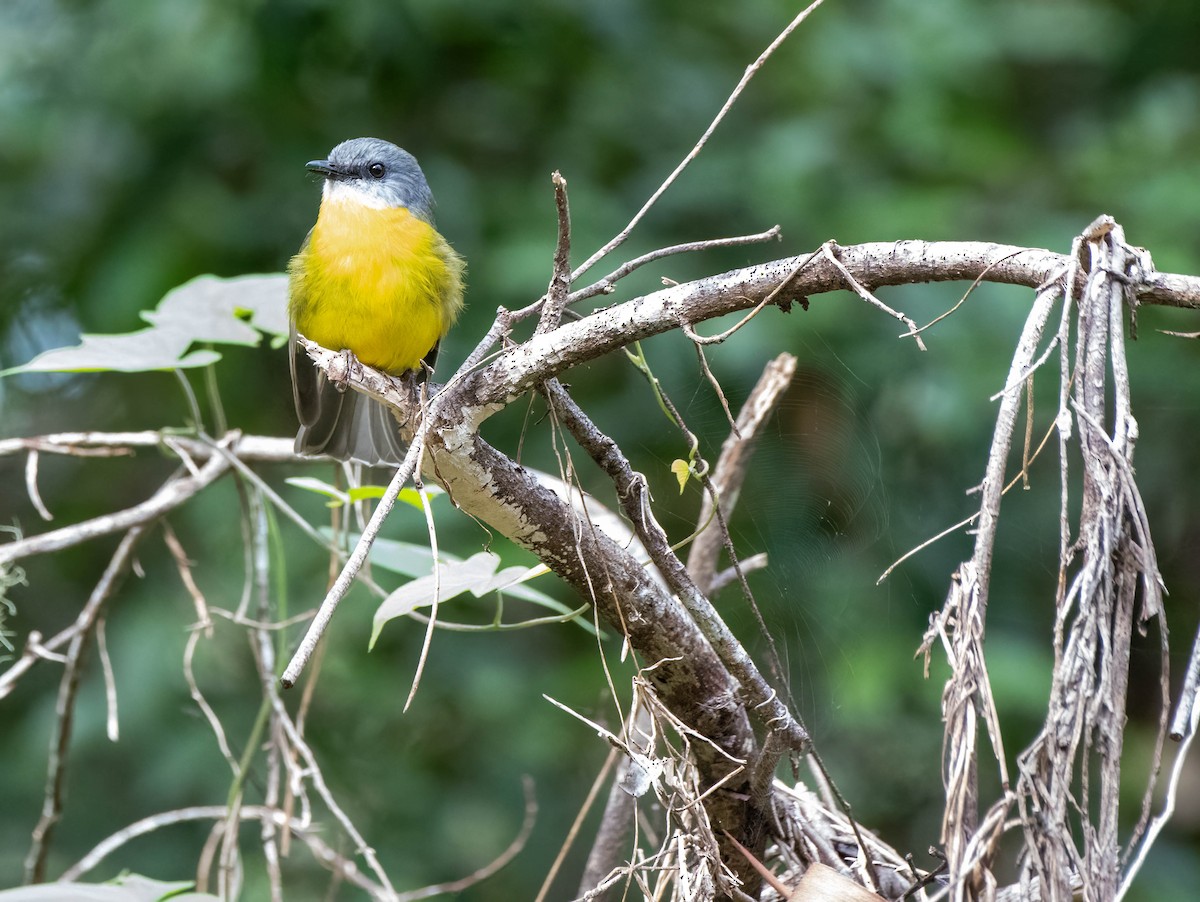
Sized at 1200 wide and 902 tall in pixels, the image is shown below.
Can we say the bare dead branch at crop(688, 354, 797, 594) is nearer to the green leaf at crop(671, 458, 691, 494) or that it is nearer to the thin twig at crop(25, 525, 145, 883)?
the green leaf at crop(671, 458, 691, 494)

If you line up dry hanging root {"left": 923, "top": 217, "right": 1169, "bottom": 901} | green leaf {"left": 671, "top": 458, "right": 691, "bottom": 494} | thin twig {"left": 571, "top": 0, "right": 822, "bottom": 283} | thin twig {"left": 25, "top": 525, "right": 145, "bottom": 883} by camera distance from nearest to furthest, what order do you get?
1. dry hanging root {"left": 923, "top": 217, "right": 1169, "bottom": 901}
2. thin twig {"left": 571, "top": 0, "right": 822, "bottom": 283}
3. green leaf {"left": 671, "top": 458, "right": 691, "bottom": 494}
4. thin twig {"left": 25, "top": 525, "right": 145, "bottom": 883}

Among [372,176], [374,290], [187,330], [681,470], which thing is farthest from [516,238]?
[681,470]

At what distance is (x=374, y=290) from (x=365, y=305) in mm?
49

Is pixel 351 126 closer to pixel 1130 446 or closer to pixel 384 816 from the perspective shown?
pixel 384 816

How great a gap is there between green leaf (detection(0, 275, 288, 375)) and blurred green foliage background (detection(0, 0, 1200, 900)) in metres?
1.26

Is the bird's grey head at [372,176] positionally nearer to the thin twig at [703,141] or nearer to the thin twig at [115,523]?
the thin twig at [115,523]

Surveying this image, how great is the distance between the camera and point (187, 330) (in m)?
2.74

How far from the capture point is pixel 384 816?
4.62 meters

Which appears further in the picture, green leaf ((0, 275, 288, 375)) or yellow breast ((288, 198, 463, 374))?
yellow breast ((288, 198, 463, 374))

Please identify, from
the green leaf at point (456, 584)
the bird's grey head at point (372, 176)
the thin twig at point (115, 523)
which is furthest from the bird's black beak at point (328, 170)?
the green leaf at point (456, 584)

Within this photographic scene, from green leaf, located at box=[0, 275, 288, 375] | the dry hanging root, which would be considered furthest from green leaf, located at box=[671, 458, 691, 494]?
green leaf, located at box=[0, 275, 288, 375]

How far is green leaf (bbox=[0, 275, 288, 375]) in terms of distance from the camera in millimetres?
2510

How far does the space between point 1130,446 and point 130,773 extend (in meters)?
4.65

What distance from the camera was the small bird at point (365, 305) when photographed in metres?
3.29
